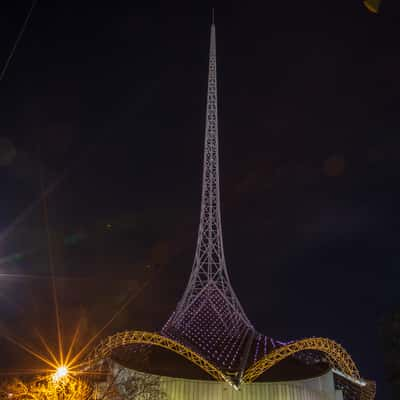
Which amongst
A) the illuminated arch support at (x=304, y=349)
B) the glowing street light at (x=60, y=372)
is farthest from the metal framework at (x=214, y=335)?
the glowing street light at (x=60, y=372)

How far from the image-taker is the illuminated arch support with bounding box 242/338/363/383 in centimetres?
2588

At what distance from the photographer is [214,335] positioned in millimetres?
32812

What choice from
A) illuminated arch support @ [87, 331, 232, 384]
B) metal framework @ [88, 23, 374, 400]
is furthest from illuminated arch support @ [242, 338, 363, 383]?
illuminated arch support @ [87, 331, 232, 384]

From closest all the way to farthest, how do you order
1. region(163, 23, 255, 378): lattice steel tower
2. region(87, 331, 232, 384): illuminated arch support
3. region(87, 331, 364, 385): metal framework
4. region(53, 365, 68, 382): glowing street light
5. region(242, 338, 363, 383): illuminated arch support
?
region(53, 365, 68, 382): glowing street light
region(87, 331, 232, 384): illuminated arch support
region(87, 331, 364, 385): metal framework
region(242, 338, 363, 383): illuminated arch support
region(163, 23, 255, 378): lattice steel tower

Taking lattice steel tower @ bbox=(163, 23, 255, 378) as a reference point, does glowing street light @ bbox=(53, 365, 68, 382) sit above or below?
below

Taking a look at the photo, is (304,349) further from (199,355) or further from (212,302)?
(212,302)

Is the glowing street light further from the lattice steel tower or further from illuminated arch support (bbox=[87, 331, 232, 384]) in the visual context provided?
the lattice steel tower

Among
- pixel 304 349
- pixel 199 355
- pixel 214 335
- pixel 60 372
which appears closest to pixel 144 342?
pixel 199 355

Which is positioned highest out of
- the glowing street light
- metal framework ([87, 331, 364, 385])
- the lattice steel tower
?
the lattice steel tower

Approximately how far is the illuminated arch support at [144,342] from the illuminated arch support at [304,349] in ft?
6.01

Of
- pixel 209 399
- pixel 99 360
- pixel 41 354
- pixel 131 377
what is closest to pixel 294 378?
pixel 209 399

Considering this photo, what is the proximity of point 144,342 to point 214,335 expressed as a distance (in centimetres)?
870

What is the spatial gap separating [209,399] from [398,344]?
1352 centimetres

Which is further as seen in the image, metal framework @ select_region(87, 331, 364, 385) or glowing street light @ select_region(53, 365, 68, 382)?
metal framework @ select_region(87, 331, 364, 385)
